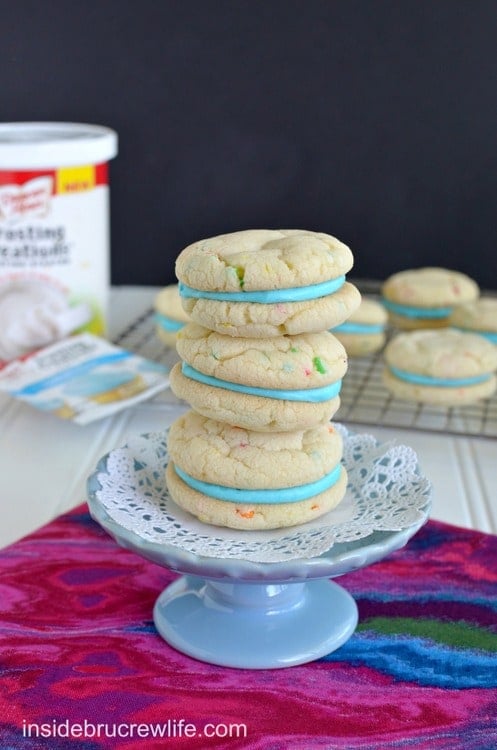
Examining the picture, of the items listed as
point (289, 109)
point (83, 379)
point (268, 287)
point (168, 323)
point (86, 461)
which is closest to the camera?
point (268, 287)

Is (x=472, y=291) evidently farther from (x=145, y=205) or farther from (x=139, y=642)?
(x=139, y=642)

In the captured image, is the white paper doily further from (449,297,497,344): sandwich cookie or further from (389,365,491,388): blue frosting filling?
(449,297,497,344): sandwich cookie

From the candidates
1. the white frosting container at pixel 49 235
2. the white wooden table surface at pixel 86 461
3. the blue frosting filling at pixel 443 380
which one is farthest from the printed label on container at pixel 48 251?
the blue frosting filling at pixel 443 380

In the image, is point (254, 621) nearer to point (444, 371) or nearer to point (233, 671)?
point (233, 671)

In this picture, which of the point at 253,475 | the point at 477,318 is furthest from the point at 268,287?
the point at 477,318

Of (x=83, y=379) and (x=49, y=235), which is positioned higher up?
(x=49, y=235)

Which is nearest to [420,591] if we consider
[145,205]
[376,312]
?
[376,312]
